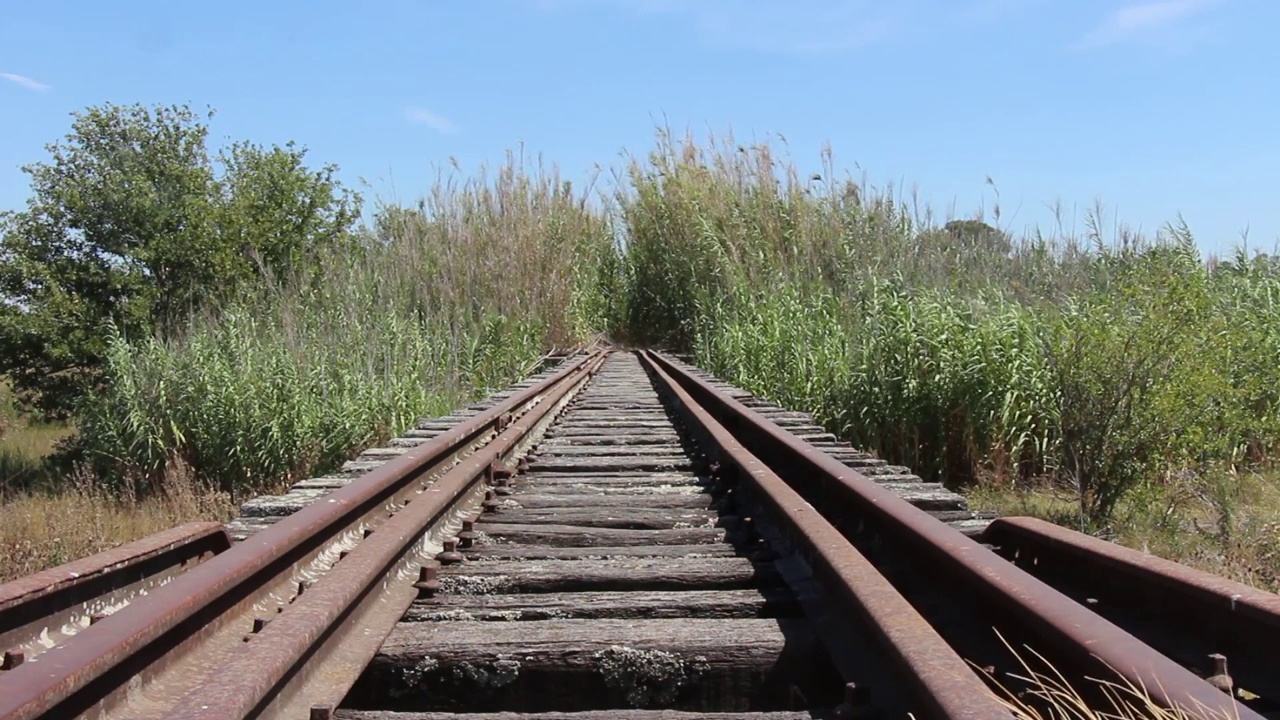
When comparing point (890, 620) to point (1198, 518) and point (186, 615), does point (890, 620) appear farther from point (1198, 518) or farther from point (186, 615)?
point (1198, 518)

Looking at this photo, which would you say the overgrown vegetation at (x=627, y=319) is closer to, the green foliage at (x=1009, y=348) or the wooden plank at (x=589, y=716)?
the green foliage at (x=1009, y=348)

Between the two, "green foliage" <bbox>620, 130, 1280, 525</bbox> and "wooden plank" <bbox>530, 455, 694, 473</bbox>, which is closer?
"wooden plank" <bbox>530, 455, 694, 473</bbox>

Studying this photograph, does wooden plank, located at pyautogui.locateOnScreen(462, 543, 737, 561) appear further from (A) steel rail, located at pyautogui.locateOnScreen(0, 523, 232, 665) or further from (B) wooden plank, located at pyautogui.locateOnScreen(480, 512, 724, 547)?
(A) steel rail, located at pyautogui.locateOnScreen(0, 523, 232, 665)

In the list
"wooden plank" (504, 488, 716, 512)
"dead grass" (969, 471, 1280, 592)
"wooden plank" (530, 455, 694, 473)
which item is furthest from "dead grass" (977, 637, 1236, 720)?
"wooden plank" (530, 455, 694, 473)

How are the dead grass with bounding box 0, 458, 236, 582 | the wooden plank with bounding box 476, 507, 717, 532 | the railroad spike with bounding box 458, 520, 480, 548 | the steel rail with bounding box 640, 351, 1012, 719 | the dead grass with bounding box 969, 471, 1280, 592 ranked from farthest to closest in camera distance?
the dead grass with bounding box 0, 458, 236, 582, the dead grass with bounding box 969, 471, 1280, 592, the wooden plank with bounding box 476, 507, 717, 532, the railroad spike with bounding box 458, 520, 480, 548, the steel rail with bounding box 640, 351, 1012, 719

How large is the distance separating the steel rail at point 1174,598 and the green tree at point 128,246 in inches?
517

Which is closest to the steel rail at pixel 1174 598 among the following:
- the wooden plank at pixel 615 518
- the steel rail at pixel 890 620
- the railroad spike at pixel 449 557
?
the steel rail at pixel 890 620

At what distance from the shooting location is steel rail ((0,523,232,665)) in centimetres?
192

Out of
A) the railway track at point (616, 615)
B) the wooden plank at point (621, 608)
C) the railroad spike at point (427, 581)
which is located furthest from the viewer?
the railroad spike at point (427, 581)

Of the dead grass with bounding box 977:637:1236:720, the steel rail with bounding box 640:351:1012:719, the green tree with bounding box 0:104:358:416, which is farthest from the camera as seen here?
the green tree with bounding box 0:104:358:416

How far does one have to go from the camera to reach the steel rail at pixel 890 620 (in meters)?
1.50

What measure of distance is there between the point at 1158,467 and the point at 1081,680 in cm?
481

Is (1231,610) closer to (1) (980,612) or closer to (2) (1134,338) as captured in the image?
(1) (980,612)

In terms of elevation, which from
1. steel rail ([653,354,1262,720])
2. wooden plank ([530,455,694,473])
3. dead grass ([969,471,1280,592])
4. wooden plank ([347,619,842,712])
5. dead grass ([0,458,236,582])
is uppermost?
steel rail ([653,354,1262,720])
